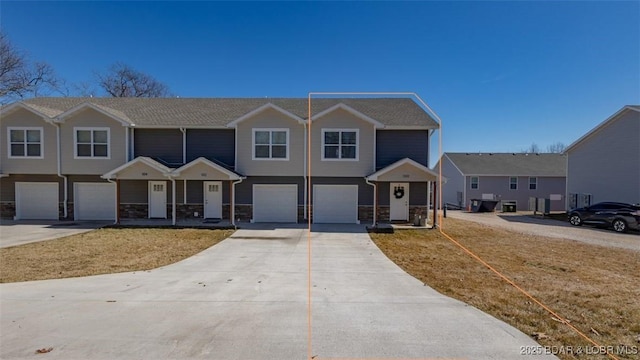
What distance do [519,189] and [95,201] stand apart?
3489 centimetres

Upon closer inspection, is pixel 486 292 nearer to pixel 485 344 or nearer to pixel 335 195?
pixel 485 344

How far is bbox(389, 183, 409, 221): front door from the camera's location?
1552 centimetres

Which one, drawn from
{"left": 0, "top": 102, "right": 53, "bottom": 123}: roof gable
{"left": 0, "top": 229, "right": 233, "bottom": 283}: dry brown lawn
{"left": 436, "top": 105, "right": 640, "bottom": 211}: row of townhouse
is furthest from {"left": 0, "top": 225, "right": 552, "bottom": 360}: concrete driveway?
{"left": 436, "top": 105, "right": 640, "bottom": 211}: row of townhouse

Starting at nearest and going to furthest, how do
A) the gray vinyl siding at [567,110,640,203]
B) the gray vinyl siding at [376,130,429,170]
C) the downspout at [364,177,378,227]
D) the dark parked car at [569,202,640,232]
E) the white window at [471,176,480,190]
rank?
1. the downspout at [364,177,378,227]
2. the dark parked car at [569,202,640,232]
3. the gray vinyl siding at [376,130,429,170]
4. the gray vinyl siding at [567,110,640,203]
5. the white window at [471,176,480,190]

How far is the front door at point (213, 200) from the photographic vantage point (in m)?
15.6

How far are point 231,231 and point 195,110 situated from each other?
8626 mm

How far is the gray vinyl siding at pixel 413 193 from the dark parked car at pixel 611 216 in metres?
9.91

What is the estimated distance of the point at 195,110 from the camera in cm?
1739

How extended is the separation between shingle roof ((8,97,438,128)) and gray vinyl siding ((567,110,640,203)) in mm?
13297

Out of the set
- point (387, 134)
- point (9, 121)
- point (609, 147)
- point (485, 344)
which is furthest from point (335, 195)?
point (609, 147)

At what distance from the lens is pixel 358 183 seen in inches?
603

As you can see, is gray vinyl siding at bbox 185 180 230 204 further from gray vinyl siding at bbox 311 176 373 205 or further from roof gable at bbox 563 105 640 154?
roof gable at bbox 563 105 640 154

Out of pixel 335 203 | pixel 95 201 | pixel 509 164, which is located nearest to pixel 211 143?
pixel 95 201

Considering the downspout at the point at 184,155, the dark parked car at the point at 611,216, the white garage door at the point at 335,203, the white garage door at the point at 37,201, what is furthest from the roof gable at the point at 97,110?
the dark parked car at the point at 611,216
